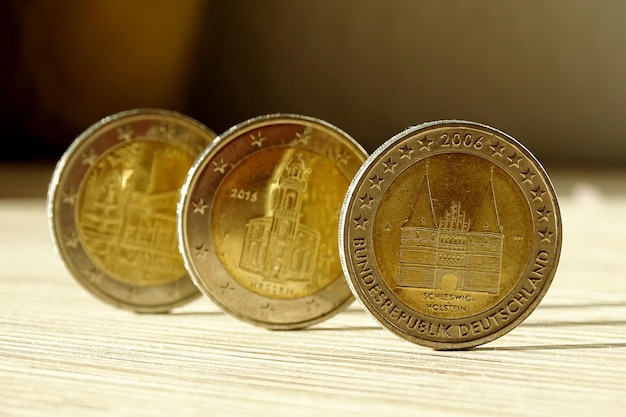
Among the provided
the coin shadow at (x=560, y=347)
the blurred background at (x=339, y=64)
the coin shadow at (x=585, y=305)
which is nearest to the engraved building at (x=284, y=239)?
the coin shadow at (x=560, y=347)

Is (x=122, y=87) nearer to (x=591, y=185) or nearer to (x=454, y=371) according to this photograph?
(x=591, y=185)

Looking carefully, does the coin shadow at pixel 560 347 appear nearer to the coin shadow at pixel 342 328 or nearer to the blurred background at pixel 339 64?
the coin shadow at pixel 342 328

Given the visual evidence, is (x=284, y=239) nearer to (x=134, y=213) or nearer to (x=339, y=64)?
(x=134, y=213)

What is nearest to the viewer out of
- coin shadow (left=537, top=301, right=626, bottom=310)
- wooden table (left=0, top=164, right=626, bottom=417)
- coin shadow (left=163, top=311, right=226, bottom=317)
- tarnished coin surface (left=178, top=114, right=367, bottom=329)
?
wooden table (left=0, top=164, right=626, bottom=417)

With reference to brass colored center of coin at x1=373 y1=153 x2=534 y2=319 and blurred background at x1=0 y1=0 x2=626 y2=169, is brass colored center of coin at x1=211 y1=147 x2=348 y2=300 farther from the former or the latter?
blurred background at x1=0 y1=0 x2=626 y2=169

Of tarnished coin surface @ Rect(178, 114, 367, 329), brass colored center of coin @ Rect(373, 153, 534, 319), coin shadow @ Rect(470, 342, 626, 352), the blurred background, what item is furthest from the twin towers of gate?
the blurred background

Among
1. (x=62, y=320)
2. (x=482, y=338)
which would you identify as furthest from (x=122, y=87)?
(x=482, y=338)

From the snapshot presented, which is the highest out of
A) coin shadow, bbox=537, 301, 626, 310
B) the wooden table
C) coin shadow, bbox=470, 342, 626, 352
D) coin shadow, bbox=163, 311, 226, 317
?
coin shadow, bbox=537, 301, 626, 310
